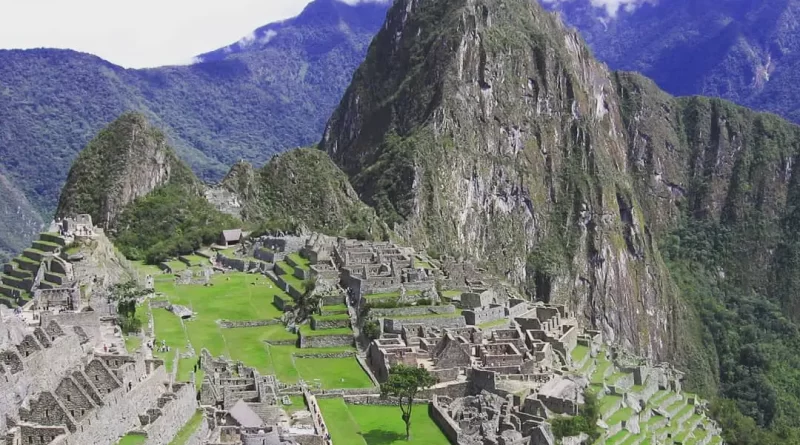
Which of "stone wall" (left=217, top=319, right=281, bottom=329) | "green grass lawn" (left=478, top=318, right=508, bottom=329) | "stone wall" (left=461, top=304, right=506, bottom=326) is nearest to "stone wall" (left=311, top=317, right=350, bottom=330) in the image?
"stone wall" (left=217, top=319, right=281, bottom=329)

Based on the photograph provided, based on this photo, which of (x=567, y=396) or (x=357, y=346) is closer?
(x=567, y=396)

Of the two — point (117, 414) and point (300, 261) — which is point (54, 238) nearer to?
point (300, 261)

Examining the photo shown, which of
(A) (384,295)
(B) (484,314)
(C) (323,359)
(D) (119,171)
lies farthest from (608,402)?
(D) (119,171)

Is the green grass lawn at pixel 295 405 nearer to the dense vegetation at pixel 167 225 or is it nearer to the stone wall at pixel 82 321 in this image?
the stone wall at pixel 82 321

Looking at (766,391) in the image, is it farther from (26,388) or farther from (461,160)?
(26,388)

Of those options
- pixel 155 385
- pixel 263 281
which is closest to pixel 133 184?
pixel 263 281

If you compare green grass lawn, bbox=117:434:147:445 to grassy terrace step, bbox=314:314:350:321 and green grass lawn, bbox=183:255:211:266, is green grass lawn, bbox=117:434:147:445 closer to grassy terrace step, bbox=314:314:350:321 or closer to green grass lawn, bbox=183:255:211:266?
grassy terrace step, bbox=314:314:350:321
